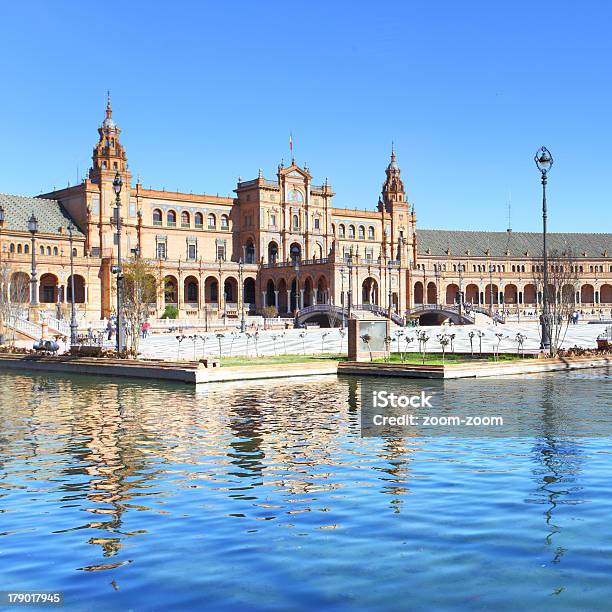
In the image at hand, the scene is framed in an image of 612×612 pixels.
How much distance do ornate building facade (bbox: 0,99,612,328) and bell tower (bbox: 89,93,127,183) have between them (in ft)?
0.40

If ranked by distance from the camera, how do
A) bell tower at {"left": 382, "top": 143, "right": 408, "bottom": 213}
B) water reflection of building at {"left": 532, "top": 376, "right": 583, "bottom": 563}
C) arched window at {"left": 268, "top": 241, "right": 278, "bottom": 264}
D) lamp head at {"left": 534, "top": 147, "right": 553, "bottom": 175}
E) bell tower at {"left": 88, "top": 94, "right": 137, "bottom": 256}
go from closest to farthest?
water reflection of building at {"left": 532, "top": 376, "right": 583, "bottom": 563}, lamp head at {"left": 534, "top": 147, "right": 553, "bottom": 175}, bell tower at {"left": 88, "top": 94, "right": 137, "bottom": 256}, arched window at {"left": 268, "top": 241, "right": 278, "bottom": 264}, bell tower at {"left": 382, "top": 143, "right": 408, "bottom": 213}

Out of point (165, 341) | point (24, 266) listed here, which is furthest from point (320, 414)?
point (24, 266)

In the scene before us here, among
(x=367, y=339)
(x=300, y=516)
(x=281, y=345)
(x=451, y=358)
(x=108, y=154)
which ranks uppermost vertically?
(x=108, y=154)

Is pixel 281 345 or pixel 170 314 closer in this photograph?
pixel 281 345

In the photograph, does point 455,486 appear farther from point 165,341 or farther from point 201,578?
point 165,341

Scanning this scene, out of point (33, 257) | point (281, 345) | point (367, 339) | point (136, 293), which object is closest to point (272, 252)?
point (281, 345)

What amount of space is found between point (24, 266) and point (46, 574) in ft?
269

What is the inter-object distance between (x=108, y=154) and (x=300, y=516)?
91.6 m

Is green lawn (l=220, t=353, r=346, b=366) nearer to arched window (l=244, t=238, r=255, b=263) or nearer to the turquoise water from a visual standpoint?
the turquoise water

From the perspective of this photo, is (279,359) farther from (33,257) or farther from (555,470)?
(555,470)

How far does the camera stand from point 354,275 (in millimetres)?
102125

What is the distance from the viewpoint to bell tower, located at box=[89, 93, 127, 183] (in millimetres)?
97625

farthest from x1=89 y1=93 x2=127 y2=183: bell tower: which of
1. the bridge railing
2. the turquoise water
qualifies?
the turquoise water

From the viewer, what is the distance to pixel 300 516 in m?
11.6
